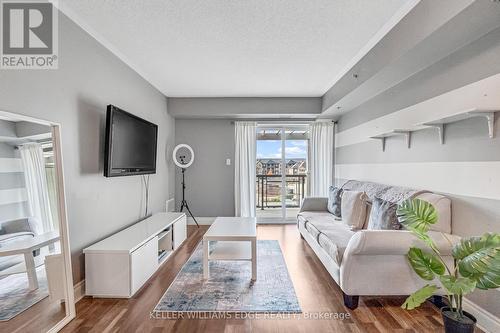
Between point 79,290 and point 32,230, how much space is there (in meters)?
0.84

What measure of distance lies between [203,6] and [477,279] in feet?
8.67

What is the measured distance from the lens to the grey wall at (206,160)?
5.21 m

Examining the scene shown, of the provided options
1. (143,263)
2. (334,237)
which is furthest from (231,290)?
(334,237)

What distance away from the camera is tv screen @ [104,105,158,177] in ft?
8.48

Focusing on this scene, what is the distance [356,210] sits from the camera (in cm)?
308

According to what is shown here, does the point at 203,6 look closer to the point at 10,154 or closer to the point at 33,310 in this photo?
the point at 10,154

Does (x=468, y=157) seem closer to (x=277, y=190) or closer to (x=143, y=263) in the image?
(x=143, y=263)

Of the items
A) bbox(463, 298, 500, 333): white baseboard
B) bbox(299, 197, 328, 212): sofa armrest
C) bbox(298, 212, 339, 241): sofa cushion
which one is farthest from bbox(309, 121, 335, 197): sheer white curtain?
bbox(463, 298, 500, 333): white baseboard

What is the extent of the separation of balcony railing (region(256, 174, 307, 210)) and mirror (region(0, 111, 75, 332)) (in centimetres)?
394

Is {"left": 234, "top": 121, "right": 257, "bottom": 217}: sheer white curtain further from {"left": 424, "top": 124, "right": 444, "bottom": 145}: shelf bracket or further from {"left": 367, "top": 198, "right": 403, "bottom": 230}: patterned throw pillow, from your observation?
{"left": 424, "top": 124, "right": 444, "bottom": 145}: shelf bracket

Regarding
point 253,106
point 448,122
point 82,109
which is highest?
point 253,106

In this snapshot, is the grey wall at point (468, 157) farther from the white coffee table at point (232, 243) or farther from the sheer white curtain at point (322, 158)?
the sheer white curtain at point (322, 158)

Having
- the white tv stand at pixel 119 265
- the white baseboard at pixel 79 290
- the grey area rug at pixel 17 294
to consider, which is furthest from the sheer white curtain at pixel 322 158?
the grey area rug at pixel 17 294

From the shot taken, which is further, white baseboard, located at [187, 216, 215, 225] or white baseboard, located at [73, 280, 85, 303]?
white baseboard, located at [187, 216, 215, 225]
